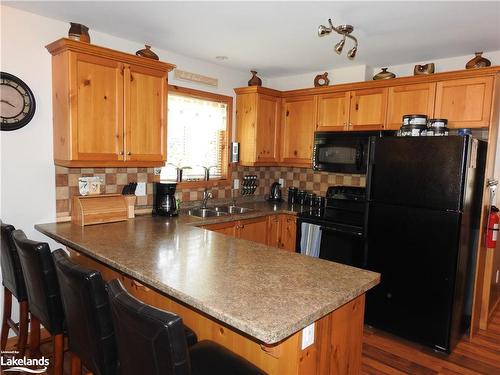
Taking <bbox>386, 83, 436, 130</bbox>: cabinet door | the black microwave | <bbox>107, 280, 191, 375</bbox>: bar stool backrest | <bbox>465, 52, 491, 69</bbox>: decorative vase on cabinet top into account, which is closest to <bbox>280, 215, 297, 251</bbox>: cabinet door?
the black microwave

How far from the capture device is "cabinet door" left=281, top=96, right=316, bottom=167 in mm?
3973

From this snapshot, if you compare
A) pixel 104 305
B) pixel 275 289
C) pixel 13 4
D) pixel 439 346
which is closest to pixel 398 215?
pixel 439 346

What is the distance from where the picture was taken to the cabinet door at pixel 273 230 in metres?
3.76

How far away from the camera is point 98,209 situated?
8.95 feet

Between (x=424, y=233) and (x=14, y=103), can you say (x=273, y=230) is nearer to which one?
(x=424, y=233)

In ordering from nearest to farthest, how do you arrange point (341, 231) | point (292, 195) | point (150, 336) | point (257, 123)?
point (150, 336) → point (341, 231) → point (257, 123) → point (292, 195)

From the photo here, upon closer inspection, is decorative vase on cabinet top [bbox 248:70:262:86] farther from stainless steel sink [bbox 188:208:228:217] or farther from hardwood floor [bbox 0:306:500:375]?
hardwood floor [bbox 0:306:500:375]

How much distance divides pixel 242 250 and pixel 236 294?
65 cm

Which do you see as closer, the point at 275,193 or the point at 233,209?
the point at 233,209

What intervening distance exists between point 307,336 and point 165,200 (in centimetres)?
211

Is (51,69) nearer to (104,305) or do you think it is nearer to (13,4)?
(13,4)

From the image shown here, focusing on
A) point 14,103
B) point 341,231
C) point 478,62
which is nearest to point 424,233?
point 341,231

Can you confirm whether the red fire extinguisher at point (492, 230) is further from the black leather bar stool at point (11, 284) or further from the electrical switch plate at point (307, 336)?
the black leather bar stool at point (11, 284)

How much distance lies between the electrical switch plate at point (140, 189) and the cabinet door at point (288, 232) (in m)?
1.48
